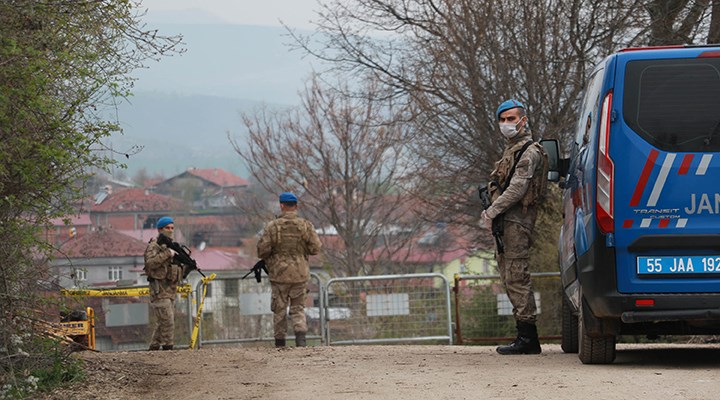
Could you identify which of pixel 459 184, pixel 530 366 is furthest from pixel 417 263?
pixel 530 366

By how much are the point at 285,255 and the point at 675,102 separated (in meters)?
6.90

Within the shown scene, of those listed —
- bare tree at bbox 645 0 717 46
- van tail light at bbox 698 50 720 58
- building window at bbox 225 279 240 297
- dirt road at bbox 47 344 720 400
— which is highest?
bare tree at bbox 645 0 717 46

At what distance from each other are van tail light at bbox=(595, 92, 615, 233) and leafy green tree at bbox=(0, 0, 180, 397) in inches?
125

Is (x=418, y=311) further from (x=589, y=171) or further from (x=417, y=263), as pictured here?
(x=417, y=263)

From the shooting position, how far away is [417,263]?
4947 cm

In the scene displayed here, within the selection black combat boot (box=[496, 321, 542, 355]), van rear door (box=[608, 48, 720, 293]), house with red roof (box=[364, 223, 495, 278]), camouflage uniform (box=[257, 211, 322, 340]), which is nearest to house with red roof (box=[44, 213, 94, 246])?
van rear door (box=[608, 48, 720, 293])

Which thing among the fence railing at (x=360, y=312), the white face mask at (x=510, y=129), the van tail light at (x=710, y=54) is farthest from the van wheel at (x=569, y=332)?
the fence railing at (x=360, y=312)

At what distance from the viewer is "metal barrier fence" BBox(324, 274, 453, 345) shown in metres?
18.3

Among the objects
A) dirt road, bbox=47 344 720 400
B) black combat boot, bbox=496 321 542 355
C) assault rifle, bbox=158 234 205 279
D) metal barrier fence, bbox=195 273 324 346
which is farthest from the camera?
metal barrier fence, bbox=195 273 324 346

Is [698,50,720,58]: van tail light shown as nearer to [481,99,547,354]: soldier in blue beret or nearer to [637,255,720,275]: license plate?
[637,255,720,275]: license plate

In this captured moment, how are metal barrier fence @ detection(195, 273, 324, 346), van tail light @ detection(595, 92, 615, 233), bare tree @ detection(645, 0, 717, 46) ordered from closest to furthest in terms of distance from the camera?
van tail light @ detection(595, 92, 615, 233) < metal barrier fence @ detection(195, 273, 324, 346) < bare tree @ detection(645, 0, 717, 46)

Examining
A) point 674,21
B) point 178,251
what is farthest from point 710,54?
point 674,21

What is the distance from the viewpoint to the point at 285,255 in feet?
49.1

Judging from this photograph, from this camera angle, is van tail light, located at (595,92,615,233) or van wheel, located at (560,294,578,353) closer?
van tail light, located at (595,92,615,233)
